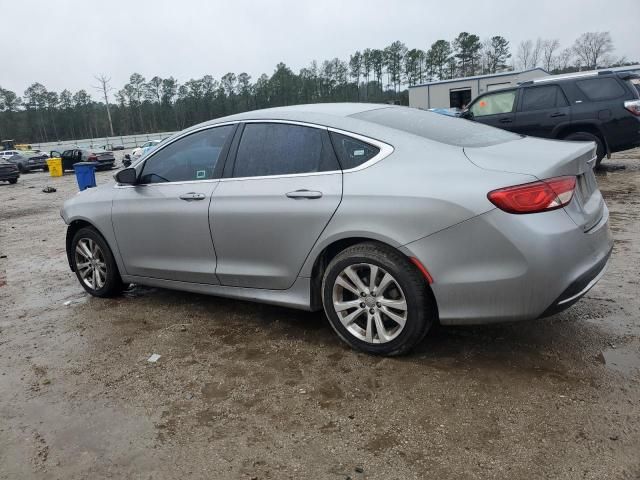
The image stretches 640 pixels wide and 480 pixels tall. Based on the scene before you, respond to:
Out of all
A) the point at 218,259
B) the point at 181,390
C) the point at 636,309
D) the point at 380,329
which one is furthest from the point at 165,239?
the point at 636,309

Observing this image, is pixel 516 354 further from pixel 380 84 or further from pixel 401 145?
pixel 380 84

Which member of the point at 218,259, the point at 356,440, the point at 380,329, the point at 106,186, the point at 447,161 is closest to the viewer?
the point at 356,440

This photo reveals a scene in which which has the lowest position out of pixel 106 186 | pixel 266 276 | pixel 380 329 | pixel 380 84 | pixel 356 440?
pixel 356 440

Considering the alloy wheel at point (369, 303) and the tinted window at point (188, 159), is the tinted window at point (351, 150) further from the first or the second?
the tinted window at point (188, 159)

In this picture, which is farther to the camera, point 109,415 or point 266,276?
point 266,276

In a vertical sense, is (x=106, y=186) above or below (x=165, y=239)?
above

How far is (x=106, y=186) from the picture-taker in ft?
16.0

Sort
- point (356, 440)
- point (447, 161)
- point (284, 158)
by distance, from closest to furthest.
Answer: point (356, 440)
point (447, 161)
point (284, 158)

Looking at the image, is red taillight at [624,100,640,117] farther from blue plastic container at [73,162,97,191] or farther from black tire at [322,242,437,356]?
blue plastic container at [73,162,97,191]

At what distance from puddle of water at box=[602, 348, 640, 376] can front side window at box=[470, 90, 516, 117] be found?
8.14 m

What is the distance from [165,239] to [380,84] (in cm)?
8021

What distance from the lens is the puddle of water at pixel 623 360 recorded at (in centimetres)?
295

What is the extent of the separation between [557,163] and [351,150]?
47.6 inches

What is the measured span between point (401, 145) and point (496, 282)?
1000 mm
